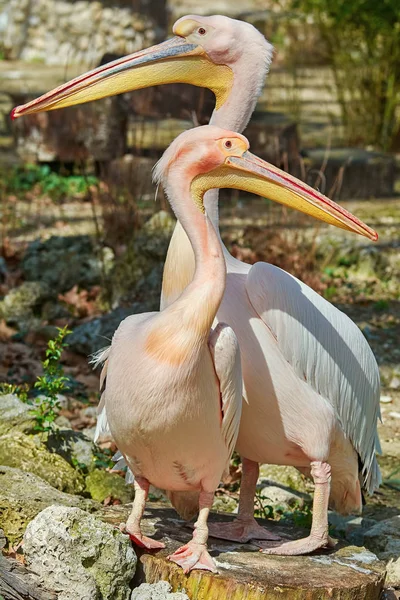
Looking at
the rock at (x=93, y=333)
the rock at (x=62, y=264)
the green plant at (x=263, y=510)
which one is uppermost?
the rock at (x=62, y=264)

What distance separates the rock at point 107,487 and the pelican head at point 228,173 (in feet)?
4.69

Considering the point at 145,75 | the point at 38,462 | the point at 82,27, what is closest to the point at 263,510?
the point at 38,462

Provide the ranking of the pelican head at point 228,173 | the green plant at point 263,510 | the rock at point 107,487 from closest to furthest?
the pelican head at point 228,173 < the rock at point 107,487 < the green plant at point 263,510

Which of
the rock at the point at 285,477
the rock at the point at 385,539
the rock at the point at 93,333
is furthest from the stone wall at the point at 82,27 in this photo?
the rock at the point at 385,539

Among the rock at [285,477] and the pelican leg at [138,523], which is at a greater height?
the pelican leg at [138,523]

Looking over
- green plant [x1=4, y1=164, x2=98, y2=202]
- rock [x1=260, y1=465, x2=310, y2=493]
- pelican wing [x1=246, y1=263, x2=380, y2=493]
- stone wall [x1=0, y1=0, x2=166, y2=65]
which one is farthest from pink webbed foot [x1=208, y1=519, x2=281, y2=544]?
stone wall [x1=0, y1=0, x2=166, y2=65]

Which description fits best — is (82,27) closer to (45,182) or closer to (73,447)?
(45,182)

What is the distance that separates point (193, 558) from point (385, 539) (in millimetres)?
1141

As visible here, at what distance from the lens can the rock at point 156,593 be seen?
3076mm

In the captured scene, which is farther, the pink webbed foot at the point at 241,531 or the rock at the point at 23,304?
the rock at the point at 23,304

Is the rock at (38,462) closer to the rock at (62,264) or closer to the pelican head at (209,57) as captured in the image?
the pelican head at (209,57)

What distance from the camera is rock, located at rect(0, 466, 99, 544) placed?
336cm

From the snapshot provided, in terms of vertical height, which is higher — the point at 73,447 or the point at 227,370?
the point at 227,370

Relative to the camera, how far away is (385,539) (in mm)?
3990
